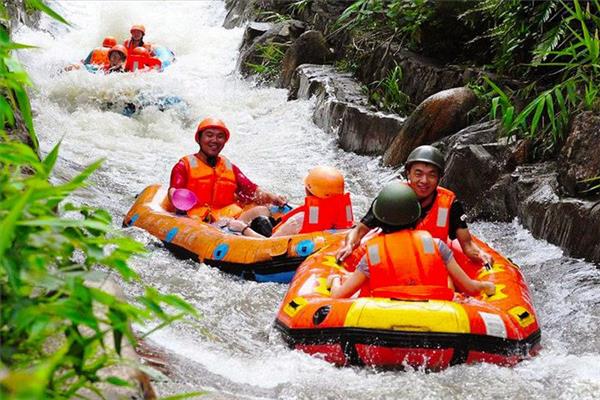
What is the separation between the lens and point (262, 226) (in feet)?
23.9

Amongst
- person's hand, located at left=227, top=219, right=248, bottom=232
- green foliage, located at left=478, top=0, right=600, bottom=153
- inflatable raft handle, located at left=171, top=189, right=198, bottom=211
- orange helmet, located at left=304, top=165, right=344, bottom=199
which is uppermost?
green foliage, located at left=478, top=0, right=600, bottom=153

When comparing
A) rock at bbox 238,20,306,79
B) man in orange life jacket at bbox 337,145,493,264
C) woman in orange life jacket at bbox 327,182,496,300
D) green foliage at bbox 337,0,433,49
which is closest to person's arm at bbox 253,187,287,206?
man in orange life jacket at bbox 337,145,493,264

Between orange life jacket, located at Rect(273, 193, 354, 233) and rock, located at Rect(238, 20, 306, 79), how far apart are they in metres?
8.46

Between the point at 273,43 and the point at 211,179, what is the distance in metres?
7.94

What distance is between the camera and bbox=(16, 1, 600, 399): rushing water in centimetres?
440

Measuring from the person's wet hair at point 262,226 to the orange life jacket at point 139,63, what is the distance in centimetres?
835

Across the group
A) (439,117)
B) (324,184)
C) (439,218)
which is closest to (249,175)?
(439,117)

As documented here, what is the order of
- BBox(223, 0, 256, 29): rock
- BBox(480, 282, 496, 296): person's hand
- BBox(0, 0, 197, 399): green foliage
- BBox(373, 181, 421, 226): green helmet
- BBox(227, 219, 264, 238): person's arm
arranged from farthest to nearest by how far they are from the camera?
BBox(223, 0, 256, 29): rock, BBox(227, 219, 264, 238): person's arm, BBox(480, 282, 496, 296): person's hand, BBox(373, 181, 421, 226): green helmet, BBox(0, 0, 197, 399): green foliage

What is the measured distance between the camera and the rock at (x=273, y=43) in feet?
49.9

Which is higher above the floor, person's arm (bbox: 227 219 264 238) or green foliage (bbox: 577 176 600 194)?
green foliage (bbox: 577 176 600 194)

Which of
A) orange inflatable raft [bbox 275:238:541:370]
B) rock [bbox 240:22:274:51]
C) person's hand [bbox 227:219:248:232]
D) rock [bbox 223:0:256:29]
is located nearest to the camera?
orange inflatable raft [bbox 275:238:541:370]

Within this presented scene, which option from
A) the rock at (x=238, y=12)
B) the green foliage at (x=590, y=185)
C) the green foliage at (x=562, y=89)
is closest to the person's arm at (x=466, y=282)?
the green foliage at (x=590, y=185)

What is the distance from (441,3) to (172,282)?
17.0ft

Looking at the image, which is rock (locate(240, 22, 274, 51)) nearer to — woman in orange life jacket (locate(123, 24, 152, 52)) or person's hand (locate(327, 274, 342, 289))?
woman in orange life jacket (locate(123, 24, 152, 52))
